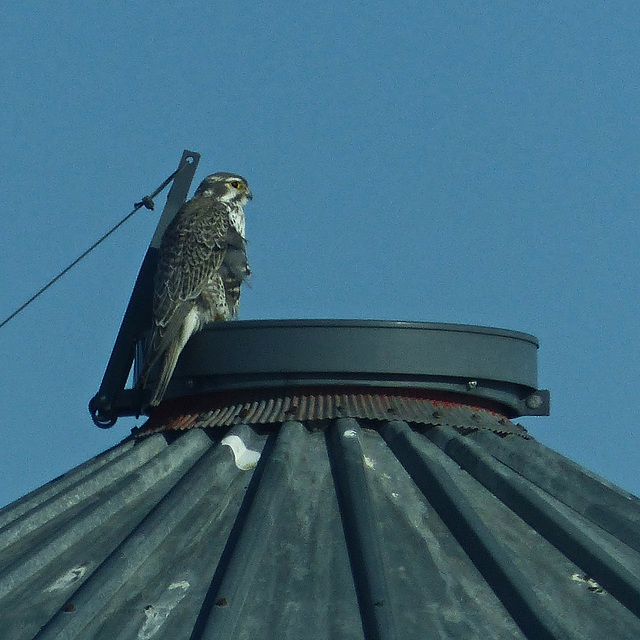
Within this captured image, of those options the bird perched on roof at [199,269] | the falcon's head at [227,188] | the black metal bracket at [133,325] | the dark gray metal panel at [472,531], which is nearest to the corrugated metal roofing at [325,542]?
the dark gray metal panel at [472,531]

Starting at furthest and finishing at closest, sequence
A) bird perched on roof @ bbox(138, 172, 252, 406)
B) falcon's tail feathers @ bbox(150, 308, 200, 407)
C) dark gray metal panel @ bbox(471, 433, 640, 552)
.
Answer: bird perched on roof @ bbox(138, 172, 252, 406), falcon's tail feathers @ bbox(150, 308, 200, 407), dark gray metal panel @ bbox(471, 433, 640, 552)

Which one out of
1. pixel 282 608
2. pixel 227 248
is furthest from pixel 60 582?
pixel 227 248

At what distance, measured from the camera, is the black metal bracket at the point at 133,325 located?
5.47 m

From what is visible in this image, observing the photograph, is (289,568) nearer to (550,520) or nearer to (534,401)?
(550,520)

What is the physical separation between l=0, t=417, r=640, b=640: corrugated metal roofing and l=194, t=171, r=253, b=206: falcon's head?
4.30 meters

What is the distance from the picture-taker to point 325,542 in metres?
3.50

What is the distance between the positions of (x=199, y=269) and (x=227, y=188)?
164cm

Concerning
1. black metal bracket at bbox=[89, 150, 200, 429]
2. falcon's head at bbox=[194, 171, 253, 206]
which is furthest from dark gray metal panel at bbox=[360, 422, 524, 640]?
falcon's head at bbox=[194, 171, 253, 206]

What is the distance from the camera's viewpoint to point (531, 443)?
4742 mm

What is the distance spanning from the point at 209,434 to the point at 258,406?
225 mm

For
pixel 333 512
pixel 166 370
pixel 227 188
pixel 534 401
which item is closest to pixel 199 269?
pixel 227 188

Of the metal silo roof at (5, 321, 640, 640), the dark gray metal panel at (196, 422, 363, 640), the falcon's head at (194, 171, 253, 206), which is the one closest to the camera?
the dark gray metal panel at (196, 422, 363, 640)

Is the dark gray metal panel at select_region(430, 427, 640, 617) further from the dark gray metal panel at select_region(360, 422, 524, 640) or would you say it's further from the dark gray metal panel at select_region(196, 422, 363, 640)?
the dark gray metal panel at select_region(196, 422, 363, 640)

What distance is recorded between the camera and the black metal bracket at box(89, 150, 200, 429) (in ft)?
18.0
